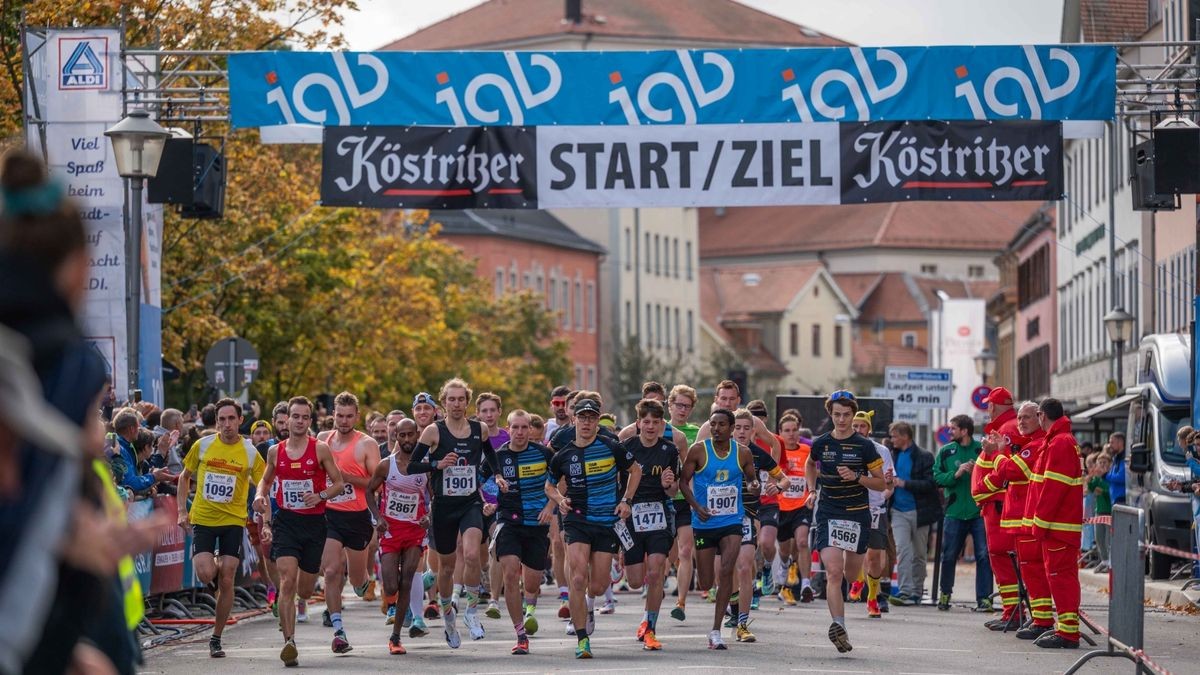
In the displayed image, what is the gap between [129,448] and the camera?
17.3 meters

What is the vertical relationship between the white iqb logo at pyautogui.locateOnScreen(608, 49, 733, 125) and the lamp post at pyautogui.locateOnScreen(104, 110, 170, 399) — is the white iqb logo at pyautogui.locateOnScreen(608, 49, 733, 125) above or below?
above

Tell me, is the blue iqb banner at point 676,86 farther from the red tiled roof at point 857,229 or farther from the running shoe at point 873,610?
the red tiled roof at point 857,229

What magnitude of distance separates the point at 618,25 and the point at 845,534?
10380 centimetres

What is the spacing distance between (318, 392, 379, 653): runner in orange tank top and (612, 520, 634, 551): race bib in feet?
6.37

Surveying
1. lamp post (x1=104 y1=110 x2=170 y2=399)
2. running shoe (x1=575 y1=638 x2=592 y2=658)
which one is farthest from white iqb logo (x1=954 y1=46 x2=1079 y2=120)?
running shoe (x1=575 y1=638 x2=592 y2=658)

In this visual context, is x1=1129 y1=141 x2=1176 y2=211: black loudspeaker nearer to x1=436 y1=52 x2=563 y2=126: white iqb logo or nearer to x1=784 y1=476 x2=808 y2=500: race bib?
x1=784 y1=476 x2=808 y2=500: race bib

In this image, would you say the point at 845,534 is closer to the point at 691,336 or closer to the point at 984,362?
the point at 984,362

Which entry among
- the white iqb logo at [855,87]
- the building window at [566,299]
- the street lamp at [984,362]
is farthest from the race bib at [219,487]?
the building window at [566,299]

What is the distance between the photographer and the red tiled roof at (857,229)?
15662 cm

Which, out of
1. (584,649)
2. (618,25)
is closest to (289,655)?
(584,649)

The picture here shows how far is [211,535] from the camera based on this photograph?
16.1 meters

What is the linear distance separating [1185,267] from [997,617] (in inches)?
1003

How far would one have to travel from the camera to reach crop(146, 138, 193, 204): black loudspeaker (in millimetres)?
21672

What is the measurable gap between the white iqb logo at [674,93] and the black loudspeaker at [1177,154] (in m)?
4.15
